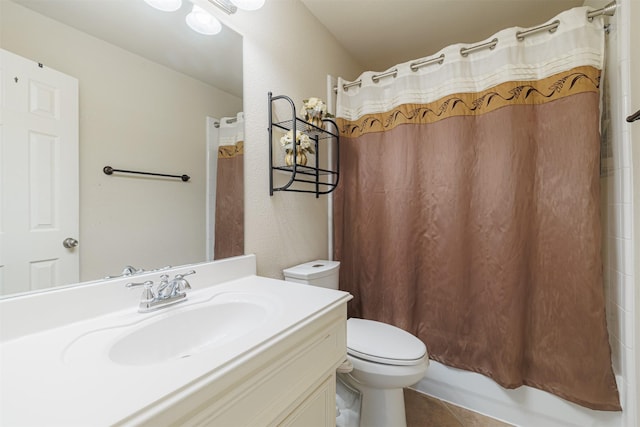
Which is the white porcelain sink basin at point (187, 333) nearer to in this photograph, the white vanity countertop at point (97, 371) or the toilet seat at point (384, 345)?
the white vanity countertop at point (97, 371)

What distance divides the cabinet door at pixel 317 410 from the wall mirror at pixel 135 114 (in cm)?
61

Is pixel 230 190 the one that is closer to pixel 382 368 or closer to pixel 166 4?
pixel 166 4

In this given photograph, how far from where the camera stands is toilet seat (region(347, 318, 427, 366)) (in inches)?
42.9

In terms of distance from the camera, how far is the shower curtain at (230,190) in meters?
1.08

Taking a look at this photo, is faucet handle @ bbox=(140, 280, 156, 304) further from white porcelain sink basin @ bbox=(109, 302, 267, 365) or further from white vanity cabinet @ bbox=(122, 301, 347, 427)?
white vanity cabinet @ bbox=(122, 301, 347, 427)

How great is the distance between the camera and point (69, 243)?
0.71m

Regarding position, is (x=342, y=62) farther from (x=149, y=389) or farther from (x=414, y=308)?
(x=149, y=389)

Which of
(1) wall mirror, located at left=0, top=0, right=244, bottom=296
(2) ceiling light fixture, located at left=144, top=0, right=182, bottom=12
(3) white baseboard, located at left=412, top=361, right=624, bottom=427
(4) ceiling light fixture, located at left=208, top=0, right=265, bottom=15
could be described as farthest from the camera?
(3) white baseboard, located at left=412, top=361, right=624, bottom=427

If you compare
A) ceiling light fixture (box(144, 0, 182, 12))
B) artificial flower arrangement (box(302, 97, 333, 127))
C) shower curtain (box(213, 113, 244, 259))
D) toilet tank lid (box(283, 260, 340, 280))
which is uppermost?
ceiling light fixture (box(144, 0, 182, 12))

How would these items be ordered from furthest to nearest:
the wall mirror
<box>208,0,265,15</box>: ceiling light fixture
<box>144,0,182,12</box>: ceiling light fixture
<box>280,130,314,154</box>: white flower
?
<box>280,130,314,154</box>: white flower < <box>208,0,265,15</box>: ceiling light fixture < <box>144,0,182,12</box>: ceiling light fixture < the wall mirror

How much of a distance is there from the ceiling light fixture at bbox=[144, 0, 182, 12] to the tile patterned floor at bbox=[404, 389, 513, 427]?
2072 mm

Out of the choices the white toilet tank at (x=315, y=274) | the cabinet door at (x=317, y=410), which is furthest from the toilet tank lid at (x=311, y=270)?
the cabinet door at (x=317, y=410)

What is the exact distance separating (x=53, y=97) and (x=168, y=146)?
0.98ft

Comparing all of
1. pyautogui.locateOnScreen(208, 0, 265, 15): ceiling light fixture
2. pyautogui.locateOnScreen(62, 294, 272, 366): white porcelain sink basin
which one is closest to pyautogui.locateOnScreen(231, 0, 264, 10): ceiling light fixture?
pyautogui.locateOnScreen(208, 0, 265, 15): ceiling light fixture
